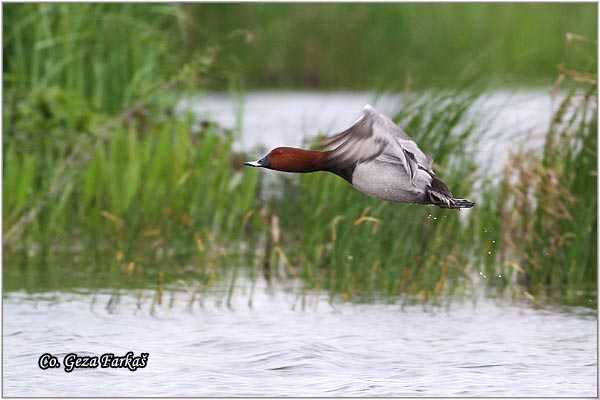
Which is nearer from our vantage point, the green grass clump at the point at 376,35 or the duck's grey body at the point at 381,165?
the duck's grey body at the point at 381,165

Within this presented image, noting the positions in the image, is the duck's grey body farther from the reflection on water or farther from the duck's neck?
the reflection on water

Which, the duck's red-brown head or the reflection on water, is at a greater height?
the duck's red-brown head

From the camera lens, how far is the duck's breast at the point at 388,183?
15.1ft

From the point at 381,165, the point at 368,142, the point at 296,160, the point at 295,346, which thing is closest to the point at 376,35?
the point at 295,346

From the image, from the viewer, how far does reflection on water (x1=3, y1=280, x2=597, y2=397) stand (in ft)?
17.6

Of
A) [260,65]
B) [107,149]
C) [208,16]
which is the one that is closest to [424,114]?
[107,149]

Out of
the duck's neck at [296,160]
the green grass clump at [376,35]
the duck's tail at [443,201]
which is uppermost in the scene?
the green grass clump at [376,35]

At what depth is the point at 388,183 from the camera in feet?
15.2

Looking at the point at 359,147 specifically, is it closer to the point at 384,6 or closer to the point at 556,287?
the point at 556,287

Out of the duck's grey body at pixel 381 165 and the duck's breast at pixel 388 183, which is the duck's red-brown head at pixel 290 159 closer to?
the duck's grey body at pixel 381 165

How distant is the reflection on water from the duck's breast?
1.07 metres

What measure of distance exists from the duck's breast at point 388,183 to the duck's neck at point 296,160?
29 cm

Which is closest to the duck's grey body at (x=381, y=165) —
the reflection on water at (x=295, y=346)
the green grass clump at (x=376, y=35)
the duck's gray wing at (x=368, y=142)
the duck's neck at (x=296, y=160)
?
the duck's gray wing at (x=368, y=142)


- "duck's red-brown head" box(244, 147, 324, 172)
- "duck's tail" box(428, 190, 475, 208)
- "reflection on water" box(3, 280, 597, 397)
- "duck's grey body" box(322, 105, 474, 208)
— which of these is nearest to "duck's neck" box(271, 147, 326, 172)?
"duck's red-brown head" box(244, 147, 324, 172)
